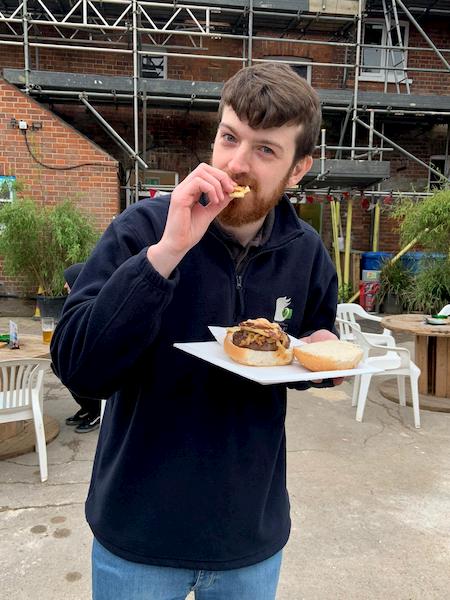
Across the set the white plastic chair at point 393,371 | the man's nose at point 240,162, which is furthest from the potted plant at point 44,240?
the man's nose at point 240,162

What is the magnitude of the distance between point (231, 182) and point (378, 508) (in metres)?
2.85

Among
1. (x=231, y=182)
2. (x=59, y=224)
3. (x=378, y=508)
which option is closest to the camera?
(x=231, y=182)

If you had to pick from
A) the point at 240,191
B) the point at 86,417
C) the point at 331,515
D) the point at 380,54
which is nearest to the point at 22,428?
the point at 86,417

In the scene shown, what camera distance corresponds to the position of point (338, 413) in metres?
4.96

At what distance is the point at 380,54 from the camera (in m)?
11.9

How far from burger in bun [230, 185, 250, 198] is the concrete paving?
211cm

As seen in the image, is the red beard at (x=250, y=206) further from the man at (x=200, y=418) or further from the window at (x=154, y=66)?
the window at (x=154, y=66)

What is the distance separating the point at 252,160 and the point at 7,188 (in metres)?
8.43

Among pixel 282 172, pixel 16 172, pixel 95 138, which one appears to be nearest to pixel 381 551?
pixel 282 172

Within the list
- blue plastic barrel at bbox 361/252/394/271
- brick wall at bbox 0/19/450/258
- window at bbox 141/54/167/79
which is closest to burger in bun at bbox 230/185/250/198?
blue plastic barrel at bbox 361/252/394/271

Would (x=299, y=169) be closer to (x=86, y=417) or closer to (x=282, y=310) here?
(x=282, y=310)

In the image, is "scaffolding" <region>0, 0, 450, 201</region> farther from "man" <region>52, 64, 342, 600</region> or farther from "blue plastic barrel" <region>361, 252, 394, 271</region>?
"man" <region>52, 64, 342, 600</region>

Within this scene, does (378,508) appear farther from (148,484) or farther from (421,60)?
(421,60)

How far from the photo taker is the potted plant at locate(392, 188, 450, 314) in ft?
25.8
